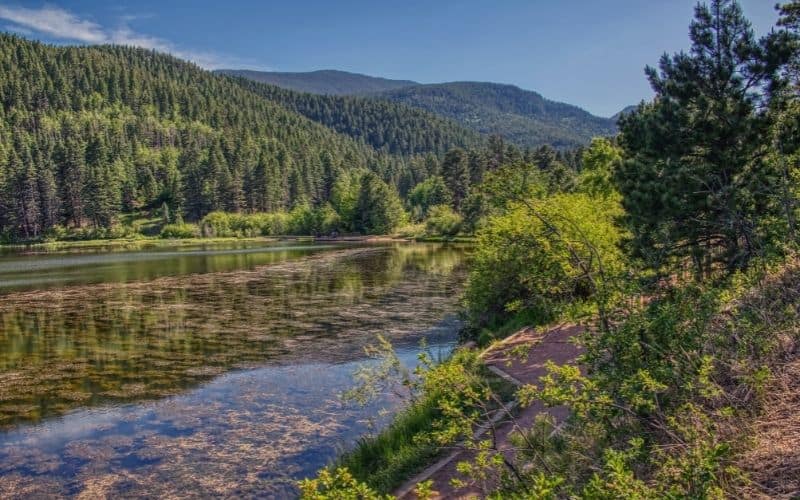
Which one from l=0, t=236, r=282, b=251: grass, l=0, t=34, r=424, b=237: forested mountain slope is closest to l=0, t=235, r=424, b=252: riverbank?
l=0, t=236, r=282, b=251: grass

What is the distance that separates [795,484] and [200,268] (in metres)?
53.8

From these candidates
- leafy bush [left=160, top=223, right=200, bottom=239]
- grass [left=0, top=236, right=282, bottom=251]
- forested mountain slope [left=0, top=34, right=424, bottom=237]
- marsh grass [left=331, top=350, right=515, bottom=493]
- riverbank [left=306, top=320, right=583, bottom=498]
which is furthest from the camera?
forested mountain slope [left=0, top=34, right=424, bottom=237]

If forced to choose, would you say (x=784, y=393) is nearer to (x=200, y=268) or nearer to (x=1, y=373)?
(x=1, y=373)

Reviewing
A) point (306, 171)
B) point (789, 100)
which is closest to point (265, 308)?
point (789, 100)

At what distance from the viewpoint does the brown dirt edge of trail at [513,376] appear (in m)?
8.45

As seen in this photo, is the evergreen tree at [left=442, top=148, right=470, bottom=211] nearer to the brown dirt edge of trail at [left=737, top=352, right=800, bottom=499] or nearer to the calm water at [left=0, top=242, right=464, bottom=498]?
the calm water at [left=0, top=242, right=464, bottom=498]

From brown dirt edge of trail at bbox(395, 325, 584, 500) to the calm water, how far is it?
2706 mm

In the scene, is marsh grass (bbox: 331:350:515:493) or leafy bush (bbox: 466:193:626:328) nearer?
marsh grass (bbox: 331:350:515:493)

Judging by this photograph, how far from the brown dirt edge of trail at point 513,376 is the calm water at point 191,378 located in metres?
2.71

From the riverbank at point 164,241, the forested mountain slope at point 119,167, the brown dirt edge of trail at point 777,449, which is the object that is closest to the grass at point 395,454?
the brown dirt edge of trail at point 777,449

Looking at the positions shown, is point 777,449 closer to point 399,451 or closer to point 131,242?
point 399,451

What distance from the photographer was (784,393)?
5.94 metres

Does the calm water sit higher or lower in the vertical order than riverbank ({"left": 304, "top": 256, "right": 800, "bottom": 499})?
lower

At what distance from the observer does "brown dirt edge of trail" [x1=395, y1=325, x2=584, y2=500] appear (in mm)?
8453
